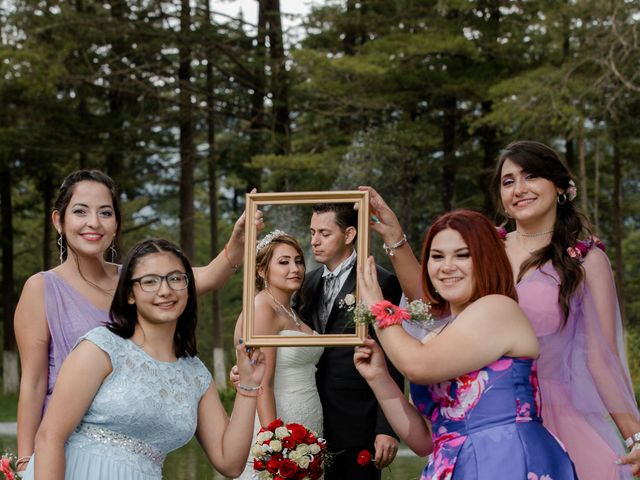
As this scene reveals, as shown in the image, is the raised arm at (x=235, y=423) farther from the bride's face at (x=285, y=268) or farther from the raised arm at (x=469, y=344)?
the bride's face at (x=285, y=268)

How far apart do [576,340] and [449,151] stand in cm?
1729

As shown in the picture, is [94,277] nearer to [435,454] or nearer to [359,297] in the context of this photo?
[359,297]

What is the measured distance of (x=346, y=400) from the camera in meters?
5.28

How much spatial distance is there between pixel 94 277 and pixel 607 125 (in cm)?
1740

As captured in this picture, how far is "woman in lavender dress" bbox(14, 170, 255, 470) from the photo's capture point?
4312mm

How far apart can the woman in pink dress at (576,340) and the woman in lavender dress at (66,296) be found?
1.24m

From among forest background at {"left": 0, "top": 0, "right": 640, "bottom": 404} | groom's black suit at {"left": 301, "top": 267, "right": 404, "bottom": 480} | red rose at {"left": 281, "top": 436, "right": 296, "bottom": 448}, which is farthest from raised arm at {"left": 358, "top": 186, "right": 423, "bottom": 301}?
forest background at {"left": 0, "top": 0, "right": 640, "bottom": 404}

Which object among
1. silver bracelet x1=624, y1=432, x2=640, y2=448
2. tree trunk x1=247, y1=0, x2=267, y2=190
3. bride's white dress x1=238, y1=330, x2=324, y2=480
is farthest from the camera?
tree trunk x1=247, y1=0, x2=267, y2=190

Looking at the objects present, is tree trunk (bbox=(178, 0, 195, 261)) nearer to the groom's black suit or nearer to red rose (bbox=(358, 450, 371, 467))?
the groom's black suit

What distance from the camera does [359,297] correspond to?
395 cm

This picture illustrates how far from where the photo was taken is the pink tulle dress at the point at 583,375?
4.27 meters

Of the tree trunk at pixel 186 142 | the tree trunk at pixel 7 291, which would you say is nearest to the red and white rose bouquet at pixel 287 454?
the tree trunk at pixel 186 142

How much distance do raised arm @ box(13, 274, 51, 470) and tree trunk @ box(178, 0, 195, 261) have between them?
17107 mm

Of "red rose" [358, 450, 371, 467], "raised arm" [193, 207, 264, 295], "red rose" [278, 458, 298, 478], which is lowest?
"red rose" [358, 450, 371, 467]
